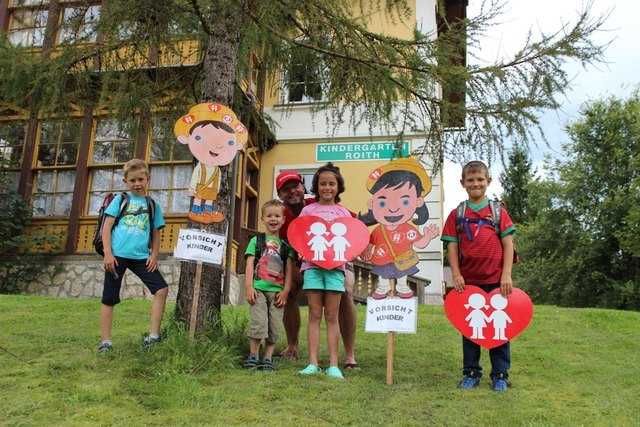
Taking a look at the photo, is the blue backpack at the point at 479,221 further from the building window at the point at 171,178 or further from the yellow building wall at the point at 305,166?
the yellow building wall at the point at 305,166

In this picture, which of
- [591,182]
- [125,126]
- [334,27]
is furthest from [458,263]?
[591,182]

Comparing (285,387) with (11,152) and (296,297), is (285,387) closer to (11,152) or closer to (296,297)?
(296,297)

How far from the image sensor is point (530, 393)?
4.15 metres

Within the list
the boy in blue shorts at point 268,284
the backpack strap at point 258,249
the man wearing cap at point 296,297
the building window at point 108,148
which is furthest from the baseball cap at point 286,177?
the building window at point 108,148

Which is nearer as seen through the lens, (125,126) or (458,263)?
(458,263)

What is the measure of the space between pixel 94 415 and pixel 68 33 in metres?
4.23

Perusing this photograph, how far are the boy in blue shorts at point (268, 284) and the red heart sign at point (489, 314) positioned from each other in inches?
53.4

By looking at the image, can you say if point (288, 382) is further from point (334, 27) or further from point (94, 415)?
point (334, 27)

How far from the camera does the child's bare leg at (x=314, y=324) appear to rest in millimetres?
4457

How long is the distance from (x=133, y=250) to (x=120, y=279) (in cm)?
26

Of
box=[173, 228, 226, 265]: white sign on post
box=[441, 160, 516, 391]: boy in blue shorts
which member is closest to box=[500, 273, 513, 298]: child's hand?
box=[441, 160, 516, 391]: boy in blue shorts

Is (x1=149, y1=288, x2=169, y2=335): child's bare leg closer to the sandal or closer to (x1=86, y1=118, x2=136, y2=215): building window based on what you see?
the sandal

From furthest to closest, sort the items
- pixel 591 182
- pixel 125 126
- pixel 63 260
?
pixel 591 182 < pixel 63 260 < pixel 125 126

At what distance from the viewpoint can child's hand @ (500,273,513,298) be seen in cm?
433
